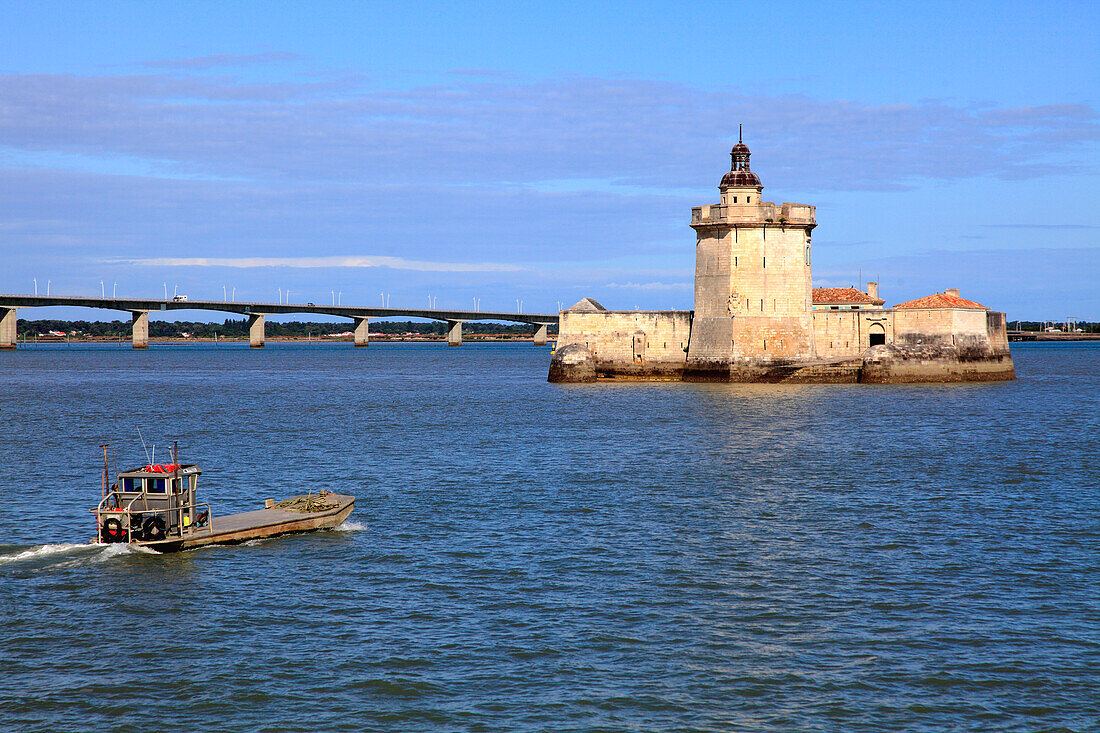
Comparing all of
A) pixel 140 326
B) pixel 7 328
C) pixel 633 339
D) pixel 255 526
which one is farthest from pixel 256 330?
pixel 255 526

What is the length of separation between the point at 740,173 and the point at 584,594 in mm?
47203

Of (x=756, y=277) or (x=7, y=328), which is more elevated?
(x=756, y=277)

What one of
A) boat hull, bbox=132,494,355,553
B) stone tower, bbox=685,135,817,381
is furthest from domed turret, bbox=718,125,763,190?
boat hull, bbox=132,494,355,553

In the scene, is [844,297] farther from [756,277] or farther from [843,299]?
[756,277]

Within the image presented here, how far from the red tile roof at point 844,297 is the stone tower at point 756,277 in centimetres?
1229

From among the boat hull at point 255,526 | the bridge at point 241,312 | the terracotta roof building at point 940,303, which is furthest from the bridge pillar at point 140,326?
the boat hull at point 255,526

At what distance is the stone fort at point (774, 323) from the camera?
5878 cm

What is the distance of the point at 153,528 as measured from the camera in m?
19.9

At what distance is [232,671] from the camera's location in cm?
1339

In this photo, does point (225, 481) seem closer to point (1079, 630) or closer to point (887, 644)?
point (887, 644)

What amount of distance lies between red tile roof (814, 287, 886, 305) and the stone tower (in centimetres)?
1229

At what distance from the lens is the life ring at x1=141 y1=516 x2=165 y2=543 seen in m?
19.9

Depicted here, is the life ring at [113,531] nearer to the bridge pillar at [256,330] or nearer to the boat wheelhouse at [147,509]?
the boat wheelhouse at [147,509]

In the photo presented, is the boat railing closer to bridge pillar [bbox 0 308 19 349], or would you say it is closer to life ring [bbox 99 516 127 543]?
life ring [bbox 99 516 127 543]
